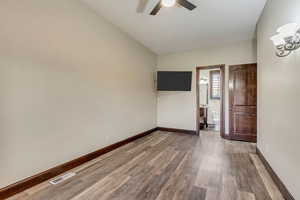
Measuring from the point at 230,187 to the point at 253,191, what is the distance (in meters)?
0.26

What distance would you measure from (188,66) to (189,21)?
192 cm

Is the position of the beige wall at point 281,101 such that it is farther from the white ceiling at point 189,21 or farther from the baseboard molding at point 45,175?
the baseboard molding at point 45,175

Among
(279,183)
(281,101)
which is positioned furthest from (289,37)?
(279,183)

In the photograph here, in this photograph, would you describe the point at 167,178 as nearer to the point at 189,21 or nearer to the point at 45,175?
the point at 45,175

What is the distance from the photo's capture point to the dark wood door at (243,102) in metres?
3.99

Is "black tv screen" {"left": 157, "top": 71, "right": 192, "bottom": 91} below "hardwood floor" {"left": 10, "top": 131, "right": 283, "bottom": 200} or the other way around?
the other way around

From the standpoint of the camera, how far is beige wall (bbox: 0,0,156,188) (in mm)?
1782

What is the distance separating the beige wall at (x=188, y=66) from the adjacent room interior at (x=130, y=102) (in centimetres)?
6

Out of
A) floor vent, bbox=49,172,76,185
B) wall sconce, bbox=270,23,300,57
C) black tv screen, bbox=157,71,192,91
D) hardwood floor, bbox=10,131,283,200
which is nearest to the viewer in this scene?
wall sconce, bbox=270,23,300,57

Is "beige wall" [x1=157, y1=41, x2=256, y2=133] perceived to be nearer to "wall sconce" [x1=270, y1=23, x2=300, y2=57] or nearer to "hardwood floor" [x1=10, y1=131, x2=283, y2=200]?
"hardwood floor" [x1=10, y1=131, x2=283, y2=200]

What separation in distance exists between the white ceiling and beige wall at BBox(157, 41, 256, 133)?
0.29 m

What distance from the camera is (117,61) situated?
3.53 meters

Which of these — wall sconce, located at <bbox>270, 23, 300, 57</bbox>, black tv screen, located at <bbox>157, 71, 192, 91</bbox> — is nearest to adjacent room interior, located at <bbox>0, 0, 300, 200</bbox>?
wall sconce, located at <bbox>270, 23, 300, 57</bbox>

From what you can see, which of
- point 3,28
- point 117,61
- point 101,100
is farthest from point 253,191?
point 3,28
